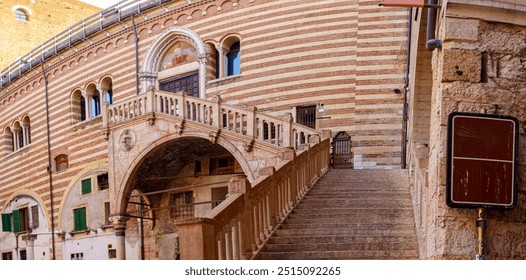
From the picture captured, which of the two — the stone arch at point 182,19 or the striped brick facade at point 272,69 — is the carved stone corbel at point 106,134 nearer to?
the striped brick facade at point 272,69

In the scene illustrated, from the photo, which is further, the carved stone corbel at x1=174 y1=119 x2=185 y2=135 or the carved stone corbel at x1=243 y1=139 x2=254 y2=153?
the carved stone corbel at x1=174 y1=119 x2=185 y2=135

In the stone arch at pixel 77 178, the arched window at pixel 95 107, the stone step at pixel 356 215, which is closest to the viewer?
the stone step at pixel 356 215

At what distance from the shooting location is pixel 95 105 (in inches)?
370

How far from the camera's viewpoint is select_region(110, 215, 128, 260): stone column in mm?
8359

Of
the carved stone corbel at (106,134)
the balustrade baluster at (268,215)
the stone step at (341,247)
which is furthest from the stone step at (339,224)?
the carved stone corbel at (106,134)

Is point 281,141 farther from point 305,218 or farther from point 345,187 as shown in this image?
point 305,218

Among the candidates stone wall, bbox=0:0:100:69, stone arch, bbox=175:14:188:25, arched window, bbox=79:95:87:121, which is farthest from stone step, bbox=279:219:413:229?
stone arch, bbox=175:14:188:25

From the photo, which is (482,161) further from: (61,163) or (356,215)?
(61,163)

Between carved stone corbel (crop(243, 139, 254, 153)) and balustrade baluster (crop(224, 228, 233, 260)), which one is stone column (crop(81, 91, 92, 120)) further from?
balustrade baluster (crop(224, 228, 233, 260))

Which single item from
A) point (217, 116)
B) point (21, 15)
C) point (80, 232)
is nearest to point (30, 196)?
point (80, 232)

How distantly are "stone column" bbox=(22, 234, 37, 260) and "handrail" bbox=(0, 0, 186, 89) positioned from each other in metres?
2.10

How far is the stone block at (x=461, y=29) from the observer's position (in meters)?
2.88

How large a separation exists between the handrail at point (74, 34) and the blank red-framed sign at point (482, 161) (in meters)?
5.76

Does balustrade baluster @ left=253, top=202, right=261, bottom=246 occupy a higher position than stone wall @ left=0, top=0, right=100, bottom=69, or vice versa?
stone wall @ left=0, top=0, right=100, bottom=69
